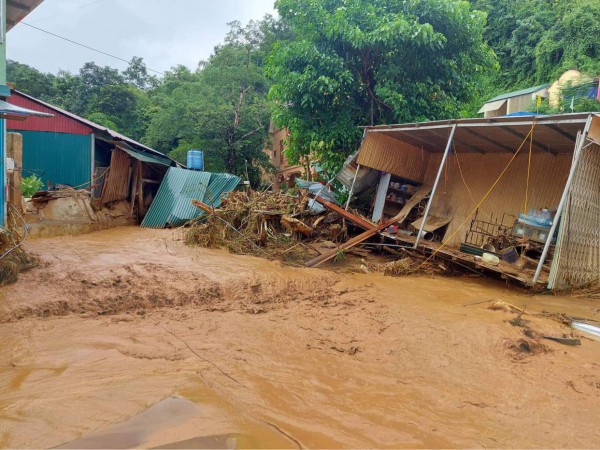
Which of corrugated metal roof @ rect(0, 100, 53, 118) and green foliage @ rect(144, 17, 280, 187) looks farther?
green foliage @ rect(144, 17, 280, 187)

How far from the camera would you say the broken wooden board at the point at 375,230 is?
28.9 ft

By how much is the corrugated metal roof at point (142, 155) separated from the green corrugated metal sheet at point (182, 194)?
3.07 ft

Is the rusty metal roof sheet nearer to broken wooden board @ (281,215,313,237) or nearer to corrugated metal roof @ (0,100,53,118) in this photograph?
broken wooden board @ (281,215,313,237)

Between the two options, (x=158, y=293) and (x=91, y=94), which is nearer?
(x=158, y=293)

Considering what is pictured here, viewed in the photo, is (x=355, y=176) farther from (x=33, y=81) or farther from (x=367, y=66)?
(x=33, y=81)

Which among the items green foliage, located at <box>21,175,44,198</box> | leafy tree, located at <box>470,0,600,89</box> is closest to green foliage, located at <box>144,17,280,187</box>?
green foliage, located at <box>21,175,44,198</box>

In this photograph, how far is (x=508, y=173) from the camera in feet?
32.2

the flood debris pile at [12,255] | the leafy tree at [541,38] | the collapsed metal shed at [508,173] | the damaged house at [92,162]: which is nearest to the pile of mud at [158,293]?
the flood debris pile at [12,255]

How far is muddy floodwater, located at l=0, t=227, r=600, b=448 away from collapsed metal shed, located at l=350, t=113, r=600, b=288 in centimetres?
127

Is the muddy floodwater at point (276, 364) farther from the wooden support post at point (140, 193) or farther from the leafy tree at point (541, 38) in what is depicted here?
the leafy tree at point (541, 38)

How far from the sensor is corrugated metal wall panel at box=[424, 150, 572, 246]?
357 inches

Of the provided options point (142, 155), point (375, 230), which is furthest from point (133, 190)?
point (375, 230)

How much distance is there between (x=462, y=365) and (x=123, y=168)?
1367 centimetres

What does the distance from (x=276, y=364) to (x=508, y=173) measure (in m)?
7.94
